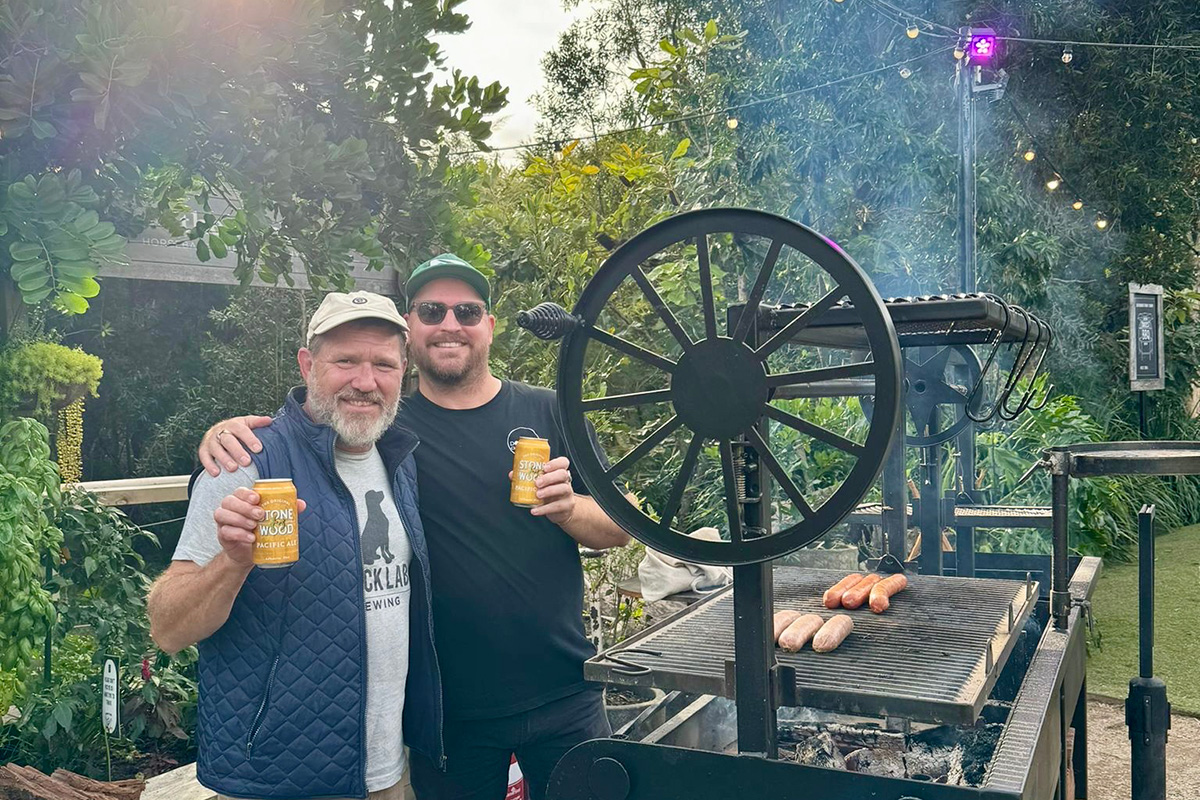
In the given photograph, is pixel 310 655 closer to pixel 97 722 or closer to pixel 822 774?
pixel 822 774

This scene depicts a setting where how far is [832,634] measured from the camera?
2252 mm

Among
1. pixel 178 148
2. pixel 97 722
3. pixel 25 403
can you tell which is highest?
pixel 178 148

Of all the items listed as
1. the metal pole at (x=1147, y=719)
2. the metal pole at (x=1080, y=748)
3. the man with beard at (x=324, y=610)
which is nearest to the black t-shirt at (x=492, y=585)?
the man with beard at (x=324, y=610)

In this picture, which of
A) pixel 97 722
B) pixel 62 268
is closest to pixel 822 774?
pixel 62 268

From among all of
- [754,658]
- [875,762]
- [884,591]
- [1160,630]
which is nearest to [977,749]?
[875,762]

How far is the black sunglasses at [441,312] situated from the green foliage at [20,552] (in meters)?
1.19

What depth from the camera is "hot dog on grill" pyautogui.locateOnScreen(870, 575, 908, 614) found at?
262 cm

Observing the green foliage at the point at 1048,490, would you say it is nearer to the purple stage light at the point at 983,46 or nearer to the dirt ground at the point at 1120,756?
the dirt ground at the point at 1120,756

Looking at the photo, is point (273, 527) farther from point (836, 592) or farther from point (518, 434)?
point (836, 592)

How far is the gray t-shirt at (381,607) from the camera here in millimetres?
2260

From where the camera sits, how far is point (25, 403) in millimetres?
3180

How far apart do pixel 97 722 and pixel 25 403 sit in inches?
52.8

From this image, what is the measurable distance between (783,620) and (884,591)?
1.48ft

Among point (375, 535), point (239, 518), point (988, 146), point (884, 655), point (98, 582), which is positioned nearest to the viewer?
point (239, 518)
